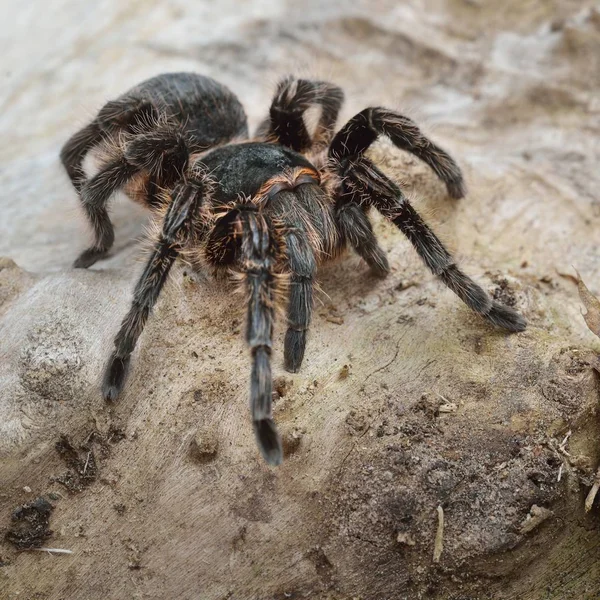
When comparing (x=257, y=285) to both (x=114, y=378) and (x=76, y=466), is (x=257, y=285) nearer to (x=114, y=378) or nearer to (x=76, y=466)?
(x=114, y=378)

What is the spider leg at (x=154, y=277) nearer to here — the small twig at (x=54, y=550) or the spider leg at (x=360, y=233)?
the small twig at (x=54, y=550)

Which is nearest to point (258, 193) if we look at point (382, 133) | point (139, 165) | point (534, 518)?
point (139, 165)

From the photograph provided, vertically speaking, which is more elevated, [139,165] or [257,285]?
[139,165]

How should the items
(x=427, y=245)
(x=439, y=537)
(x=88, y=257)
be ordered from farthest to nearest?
(x=88, y=257) → (x=427, y=245) → (x=439, y=537)

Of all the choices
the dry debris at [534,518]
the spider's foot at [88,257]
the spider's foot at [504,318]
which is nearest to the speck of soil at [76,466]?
the spider's foot at [88,257]

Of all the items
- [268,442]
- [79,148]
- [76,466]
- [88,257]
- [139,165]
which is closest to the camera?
[268,442]

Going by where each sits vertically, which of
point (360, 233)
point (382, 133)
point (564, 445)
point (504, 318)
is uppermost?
point (382, 133)

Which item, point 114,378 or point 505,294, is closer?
point 114,378
